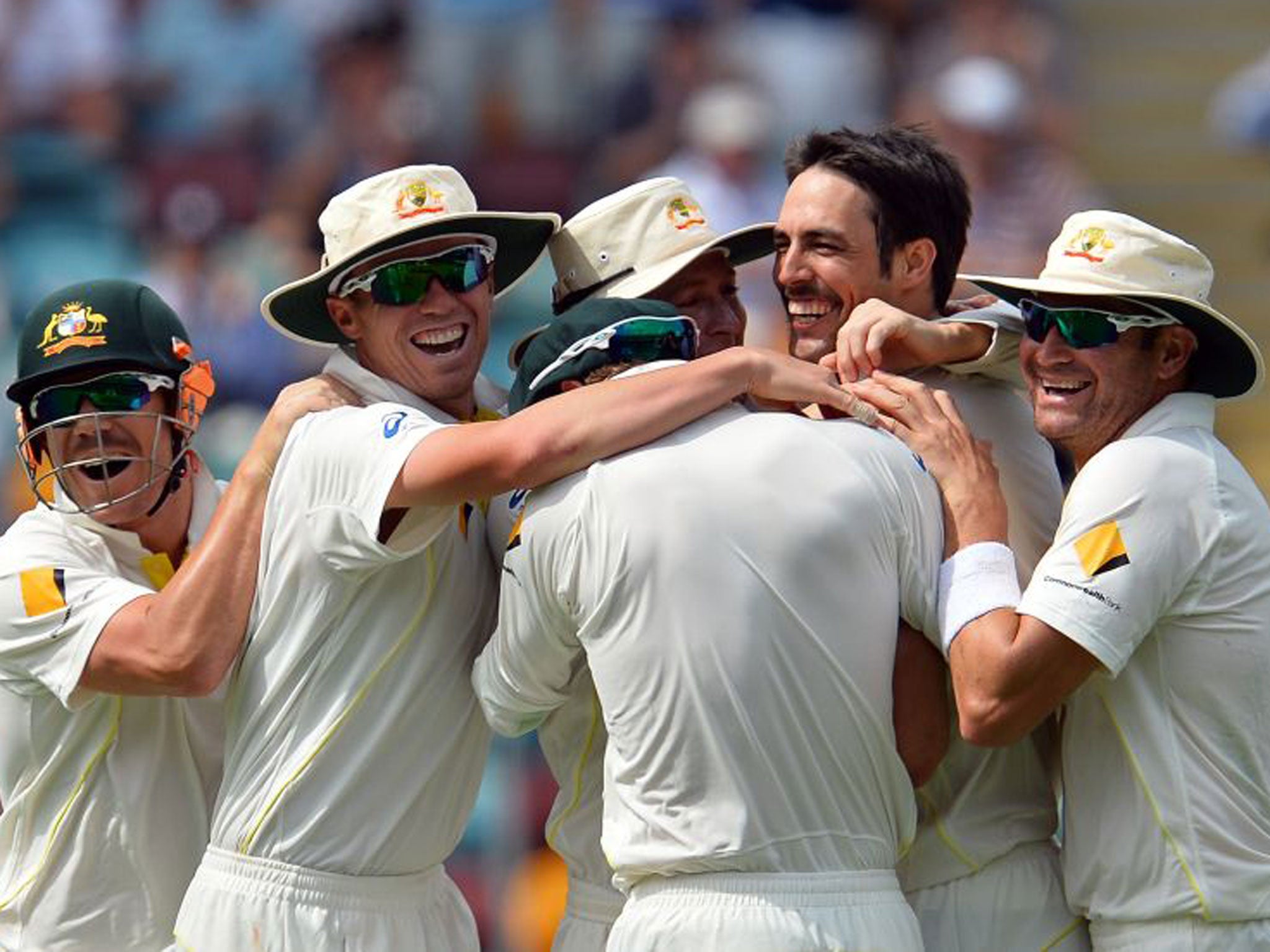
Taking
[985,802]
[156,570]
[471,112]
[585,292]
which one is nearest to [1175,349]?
[985,802]

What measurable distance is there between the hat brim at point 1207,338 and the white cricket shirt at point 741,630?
0.56m

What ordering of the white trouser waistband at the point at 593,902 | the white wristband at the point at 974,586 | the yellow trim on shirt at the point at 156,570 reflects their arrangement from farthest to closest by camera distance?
the yellow trim on shirt at the point at 156,570
the white trouser waistband at the point at 593,902
the white wristband at the point at 974,586

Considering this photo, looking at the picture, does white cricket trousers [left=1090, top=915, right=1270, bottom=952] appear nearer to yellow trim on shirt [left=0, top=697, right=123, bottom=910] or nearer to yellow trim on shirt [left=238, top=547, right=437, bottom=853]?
yellow trim on shirt [left=238, top=547, right=437, bottom=853]

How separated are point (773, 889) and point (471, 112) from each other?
316 inches

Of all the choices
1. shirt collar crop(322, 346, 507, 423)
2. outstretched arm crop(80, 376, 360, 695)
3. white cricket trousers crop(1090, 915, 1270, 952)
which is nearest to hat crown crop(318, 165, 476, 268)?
shirt collar crop(322, 346, 507, 423)

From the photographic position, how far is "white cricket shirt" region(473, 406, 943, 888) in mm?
4305

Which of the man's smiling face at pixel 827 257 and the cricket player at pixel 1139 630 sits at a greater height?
the man's smiling face at pixel 827 257

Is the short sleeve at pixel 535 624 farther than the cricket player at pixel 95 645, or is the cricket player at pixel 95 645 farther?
the cricket player at pixel 95 645

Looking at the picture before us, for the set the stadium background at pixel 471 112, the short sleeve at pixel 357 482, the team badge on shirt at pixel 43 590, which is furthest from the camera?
the stadium background at pixel 471 112

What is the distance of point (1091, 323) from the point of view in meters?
4.66

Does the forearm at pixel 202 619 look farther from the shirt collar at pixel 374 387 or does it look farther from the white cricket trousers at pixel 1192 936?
the white cricket trousers at pixel 1192 936

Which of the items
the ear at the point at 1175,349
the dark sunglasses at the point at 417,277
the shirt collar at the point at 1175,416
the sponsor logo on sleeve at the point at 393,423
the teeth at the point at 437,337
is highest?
the dark sunglasses at the point at 417,277

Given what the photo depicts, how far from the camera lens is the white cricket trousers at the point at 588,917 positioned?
16.2 feet

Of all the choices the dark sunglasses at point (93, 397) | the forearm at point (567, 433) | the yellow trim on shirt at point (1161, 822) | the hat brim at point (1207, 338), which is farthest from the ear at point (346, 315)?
the yellow trim on shirt at point (1161, 822)
